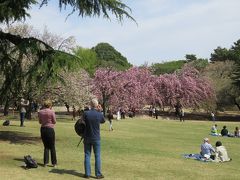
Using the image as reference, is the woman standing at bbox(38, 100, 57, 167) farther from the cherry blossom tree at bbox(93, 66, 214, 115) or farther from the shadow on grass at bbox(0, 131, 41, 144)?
the cherry blossom tree at bbox(93, 66, 214, 115)

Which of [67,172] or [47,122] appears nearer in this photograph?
[67,172]

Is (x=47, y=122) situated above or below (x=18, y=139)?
above

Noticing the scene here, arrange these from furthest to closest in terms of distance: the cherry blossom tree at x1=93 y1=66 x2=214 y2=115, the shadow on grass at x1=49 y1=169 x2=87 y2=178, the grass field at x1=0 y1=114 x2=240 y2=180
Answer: the cherry blossom tree at x1=93 y1=66 x2=214 y2=115 < the grass field at x1=0 y1=114 x2=240 y2=180 < the shadow on grass at x1=49 y1=169 x2=87 y2=178

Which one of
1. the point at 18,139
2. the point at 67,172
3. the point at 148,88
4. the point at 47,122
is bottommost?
the point at 67,172

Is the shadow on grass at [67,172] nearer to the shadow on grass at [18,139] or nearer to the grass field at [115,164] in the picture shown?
the grass field at [115,164]

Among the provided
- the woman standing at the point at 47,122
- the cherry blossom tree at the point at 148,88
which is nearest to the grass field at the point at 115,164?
→ the woman standing at the point at 47,122

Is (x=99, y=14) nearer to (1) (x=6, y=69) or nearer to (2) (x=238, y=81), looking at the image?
(1) (x=6, y=69)

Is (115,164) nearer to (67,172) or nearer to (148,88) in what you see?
(67,172)

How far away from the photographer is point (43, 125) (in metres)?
12.8

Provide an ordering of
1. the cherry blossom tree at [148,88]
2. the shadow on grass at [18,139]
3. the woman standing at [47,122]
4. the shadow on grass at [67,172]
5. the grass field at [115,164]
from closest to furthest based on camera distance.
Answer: the shadow on grass at [67,172], the grass field at [115,164], the woman standing at [47,122], the shadow on grass at [18,139], the cherry blossom tree at [148,88]

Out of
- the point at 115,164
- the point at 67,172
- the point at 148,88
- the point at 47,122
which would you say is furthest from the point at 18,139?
the point at 148,88

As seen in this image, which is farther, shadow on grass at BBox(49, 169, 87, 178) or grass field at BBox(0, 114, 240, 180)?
grass field at BBox(0, 114, 240, 180)

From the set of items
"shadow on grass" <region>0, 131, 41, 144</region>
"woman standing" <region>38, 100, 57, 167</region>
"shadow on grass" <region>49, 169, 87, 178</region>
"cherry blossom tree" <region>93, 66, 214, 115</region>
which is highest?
"cherry blossom tree" <region>93, 66, 214, 115</region>

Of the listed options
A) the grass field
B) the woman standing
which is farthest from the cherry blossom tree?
the woman standing
